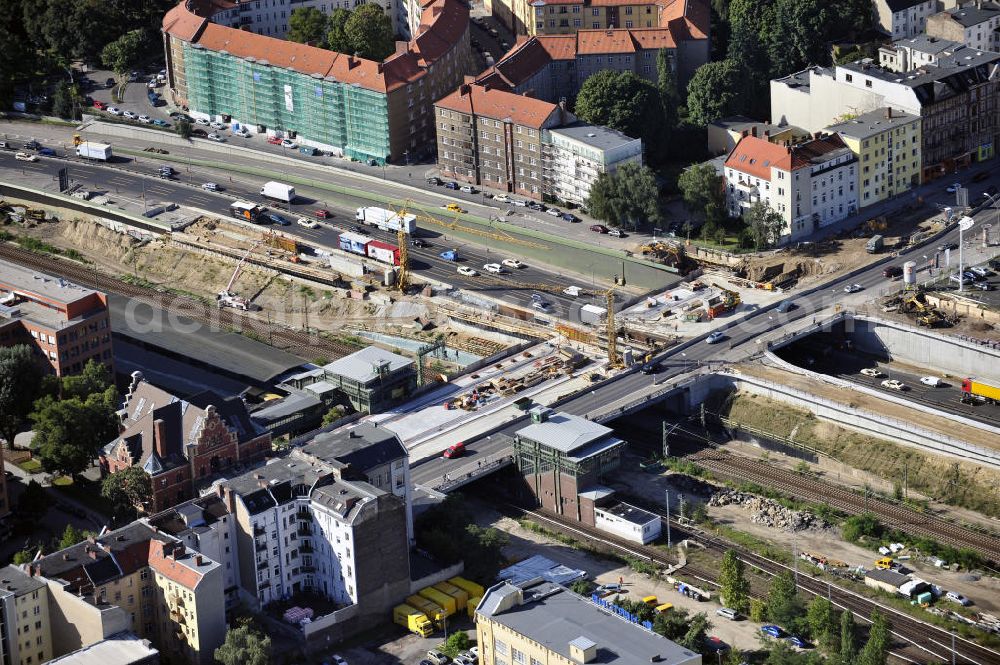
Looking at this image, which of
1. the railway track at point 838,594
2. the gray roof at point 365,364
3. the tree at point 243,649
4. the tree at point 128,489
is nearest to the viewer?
the tree at point 243,649

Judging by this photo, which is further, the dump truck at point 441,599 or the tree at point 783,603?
the dump truck at point 441,599

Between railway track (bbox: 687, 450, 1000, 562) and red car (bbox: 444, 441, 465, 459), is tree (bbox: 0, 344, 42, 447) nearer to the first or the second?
red car (bbox: 444, 441, 465, 459)

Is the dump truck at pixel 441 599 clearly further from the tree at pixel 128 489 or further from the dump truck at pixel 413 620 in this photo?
the tree at pixel 128 489

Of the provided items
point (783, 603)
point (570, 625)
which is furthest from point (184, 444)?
point (783, 603)

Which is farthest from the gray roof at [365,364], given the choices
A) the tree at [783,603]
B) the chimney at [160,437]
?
the tree at [783,603]

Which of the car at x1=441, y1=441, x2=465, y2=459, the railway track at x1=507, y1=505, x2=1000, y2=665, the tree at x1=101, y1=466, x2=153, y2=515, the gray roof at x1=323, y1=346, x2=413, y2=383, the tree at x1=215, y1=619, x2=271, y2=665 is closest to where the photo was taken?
the tree at x1=215, y1=619, x2=271, y2=665

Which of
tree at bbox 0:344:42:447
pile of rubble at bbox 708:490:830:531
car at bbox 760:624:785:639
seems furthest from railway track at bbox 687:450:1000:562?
tree at bbox 0:344:42:447

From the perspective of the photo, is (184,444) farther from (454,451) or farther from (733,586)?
(733,586)
